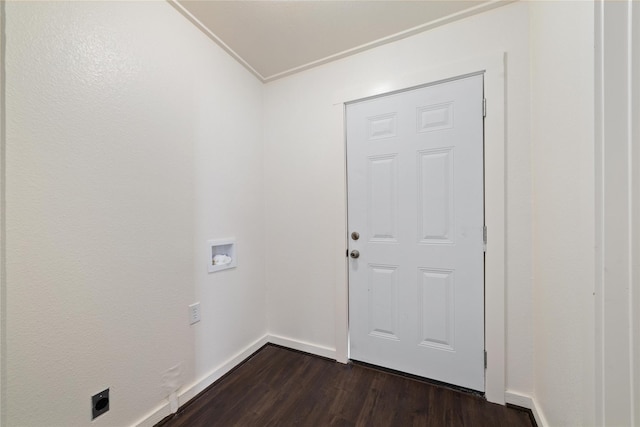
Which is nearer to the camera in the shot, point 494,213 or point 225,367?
point 494,213

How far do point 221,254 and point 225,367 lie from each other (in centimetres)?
82

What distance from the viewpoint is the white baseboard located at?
126 cm

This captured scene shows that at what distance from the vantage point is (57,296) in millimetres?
945

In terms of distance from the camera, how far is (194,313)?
4.89 feet

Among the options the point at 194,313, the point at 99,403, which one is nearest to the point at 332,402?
the point at 194,313

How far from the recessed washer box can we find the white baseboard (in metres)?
0.71

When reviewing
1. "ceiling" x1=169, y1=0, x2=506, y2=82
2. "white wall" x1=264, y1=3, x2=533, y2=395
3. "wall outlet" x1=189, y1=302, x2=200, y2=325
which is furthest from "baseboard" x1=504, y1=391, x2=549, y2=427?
"ceiling" x1=169, y1=0, x2=506, y2=82

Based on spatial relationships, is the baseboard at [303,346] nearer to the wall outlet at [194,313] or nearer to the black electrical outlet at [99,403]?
the wall outlet at [194,313]

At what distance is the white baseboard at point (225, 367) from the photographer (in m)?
1.26

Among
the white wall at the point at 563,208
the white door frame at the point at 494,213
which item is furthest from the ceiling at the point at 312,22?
the white wall at the point at 563,208

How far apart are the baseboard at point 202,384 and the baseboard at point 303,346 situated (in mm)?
101

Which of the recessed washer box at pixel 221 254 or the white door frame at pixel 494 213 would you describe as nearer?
Result: the white door frame at pixel 494 213

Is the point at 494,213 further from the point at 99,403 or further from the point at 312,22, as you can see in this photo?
the point at 99,403

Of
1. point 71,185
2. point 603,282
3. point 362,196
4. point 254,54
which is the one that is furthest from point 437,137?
point 71,185
